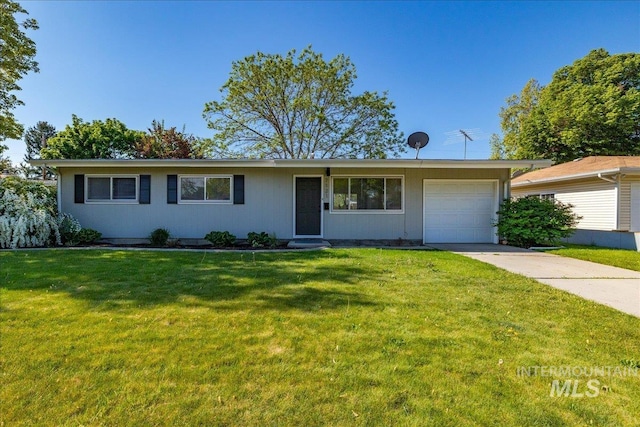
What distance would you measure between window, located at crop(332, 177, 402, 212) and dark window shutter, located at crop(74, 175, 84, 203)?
23.8ft

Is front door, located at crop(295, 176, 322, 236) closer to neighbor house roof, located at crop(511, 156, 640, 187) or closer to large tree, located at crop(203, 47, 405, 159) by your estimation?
neighbor house roof, located at crop(511, 156, 640, 187)

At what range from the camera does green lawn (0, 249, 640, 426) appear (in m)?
1.70

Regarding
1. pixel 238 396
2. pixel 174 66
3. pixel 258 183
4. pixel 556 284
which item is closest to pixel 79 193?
pixel 258 183

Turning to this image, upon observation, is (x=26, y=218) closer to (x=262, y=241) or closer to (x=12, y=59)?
(x=262, y=241)

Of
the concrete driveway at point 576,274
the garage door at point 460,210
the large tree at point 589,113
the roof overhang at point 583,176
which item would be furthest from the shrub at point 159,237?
the large tree at point 589,113

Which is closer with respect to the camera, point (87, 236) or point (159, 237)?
point (87, 236)

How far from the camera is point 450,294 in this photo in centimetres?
387

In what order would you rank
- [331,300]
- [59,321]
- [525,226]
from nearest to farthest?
[59,321] → [331,300] → [525,226]

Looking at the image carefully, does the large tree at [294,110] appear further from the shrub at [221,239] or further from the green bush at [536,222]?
the green bush at [536,222]

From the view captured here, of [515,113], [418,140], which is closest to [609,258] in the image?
[418,140]

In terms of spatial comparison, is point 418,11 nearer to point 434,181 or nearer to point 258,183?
point 434,181

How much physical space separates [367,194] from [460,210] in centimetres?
290

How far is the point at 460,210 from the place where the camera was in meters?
9.18

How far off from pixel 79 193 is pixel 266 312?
8621 millimetres
